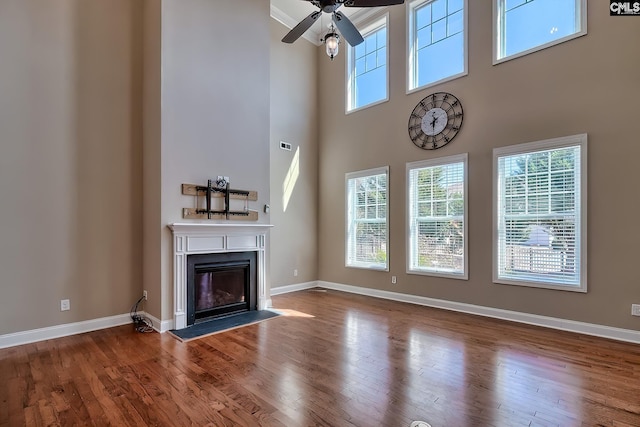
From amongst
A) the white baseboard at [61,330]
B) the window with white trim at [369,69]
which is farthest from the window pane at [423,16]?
the white baseboard at [61,330]

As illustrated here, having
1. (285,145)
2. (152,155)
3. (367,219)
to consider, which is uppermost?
(285,145)

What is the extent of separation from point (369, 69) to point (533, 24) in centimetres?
276

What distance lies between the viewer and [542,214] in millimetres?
4125

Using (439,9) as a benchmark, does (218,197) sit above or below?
below

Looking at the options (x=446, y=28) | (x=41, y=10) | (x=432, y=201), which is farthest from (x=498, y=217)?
(x=41, y=10)

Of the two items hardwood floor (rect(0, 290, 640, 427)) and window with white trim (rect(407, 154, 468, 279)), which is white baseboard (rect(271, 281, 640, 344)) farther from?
window with white trim (rect(407, 154, 468, 279))

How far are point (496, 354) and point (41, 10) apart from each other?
6300 mm

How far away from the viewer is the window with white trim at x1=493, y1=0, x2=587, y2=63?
395 cm

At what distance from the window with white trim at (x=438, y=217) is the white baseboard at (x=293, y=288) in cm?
221

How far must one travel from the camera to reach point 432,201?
520 cm

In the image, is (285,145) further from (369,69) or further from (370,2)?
(370,2)

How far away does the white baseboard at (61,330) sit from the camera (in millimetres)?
3453

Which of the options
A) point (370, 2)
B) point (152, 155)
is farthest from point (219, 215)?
point (370, 2)

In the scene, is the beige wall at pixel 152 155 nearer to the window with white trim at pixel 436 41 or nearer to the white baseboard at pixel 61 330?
the white baseboard at pixel 61 330
